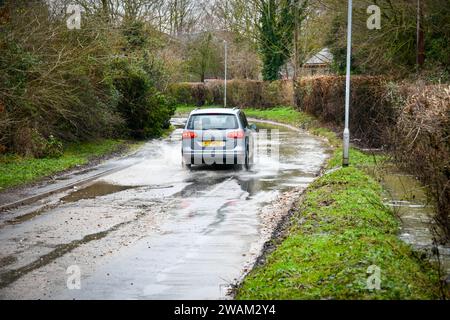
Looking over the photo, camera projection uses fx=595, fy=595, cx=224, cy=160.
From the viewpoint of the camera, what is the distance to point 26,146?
65.8 feet

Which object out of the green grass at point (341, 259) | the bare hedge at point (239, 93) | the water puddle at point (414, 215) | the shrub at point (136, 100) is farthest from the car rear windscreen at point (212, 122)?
the bare hedge at point (239, 93)

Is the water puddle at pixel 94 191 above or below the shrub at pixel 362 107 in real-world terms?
below

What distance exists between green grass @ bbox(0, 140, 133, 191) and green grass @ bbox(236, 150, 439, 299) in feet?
27.6

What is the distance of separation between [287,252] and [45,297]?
3.36 m

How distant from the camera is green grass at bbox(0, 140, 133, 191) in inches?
646

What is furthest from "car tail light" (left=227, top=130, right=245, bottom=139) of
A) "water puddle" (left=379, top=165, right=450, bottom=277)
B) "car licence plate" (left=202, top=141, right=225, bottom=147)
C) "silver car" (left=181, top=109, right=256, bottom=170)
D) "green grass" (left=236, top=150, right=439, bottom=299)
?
"green grass" (left=236, top=150, right=439, bottom=299)

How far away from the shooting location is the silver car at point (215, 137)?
1811 centimetres

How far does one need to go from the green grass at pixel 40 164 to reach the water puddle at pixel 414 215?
381 inches

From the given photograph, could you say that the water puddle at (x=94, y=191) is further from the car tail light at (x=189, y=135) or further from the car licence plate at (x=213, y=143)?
the car licence plate at (x=213, y=143)

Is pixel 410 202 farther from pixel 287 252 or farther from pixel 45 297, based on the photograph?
pixel 45 297

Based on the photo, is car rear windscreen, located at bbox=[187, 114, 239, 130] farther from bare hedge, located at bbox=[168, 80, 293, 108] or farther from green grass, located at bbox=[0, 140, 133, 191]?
bare hedge, located at bbox=[168, 80, 293, 108]

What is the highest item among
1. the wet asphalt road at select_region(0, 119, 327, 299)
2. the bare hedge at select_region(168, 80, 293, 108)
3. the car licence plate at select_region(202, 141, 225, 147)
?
the bare hedge at select_region(168, 80, 293, 108)

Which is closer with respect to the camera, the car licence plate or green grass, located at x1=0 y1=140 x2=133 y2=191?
green grass, located at x1=0 y1=140 x2=133 y2=191

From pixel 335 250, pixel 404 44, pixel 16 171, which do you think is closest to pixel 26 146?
pixel 16 171
